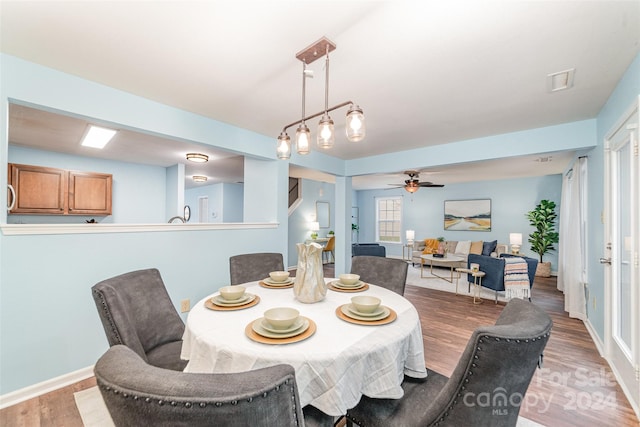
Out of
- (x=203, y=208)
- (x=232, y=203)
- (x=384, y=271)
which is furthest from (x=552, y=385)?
(x=203, y=208)

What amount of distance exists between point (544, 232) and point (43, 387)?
8550 mm

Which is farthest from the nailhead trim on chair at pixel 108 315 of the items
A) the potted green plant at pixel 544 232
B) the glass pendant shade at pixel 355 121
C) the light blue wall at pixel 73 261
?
the potted green plant at pixel 544 232

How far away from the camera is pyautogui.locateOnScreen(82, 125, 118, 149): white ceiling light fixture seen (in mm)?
3118

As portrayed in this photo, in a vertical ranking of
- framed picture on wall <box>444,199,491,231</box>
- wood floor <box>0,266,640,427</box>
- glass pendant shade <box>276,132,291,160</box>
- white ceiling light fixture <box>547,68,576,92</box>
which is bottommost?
wood floor <box>0,266,640,427</box>

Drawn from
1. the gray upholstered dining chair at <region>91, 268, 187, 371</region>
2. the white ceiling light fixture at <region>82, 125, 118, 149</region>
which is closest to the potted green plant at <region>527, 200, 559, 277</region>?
the gray upholstered dining chair at <region>91, 268, 187, 371</region>

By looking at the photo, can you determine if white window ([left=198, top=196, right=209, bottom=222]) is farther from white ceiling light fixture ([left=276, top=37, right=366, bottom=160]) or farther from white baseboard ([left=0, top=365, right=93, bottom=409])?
white ceiling light fixture ([left=276, top=37, right=366, bottom=160])

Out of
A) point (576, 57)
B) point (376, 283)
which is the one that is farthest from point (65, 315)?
point (576, 57)

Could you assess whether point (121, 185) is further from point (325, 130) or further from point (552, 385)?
point (552, 385)

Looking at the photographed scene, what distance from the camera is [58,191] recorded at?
4.01 metres

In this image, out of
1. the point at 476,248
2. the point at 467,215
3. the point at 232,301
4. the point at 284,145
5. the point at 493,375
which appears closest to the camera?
the point at 493,375

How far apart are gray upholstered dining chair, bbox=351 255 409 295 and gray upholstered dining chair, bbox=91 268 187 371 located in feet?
4.72

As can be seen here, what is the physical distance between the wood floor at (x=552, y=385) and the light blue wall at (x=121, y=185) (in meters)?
3.48

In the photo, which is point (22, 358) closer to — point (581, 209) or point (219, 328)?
point (219, 328)

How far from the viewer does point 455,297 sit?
4484 millimetres
